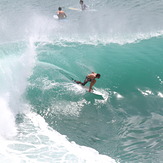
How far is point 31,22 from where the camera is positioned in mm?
25641

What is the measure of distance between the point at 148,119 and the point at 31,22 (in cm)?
1934

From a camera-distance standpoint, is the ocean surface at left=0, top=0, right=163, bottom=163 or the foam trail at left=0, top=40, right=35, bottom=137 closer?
the ocean surface at left=0, top=0, right=163, bottom=163

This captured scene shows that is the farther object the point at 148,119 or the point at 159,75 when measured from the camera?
the point at 159,75

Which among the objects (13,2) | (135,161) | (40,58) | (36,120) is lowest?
(135,161)

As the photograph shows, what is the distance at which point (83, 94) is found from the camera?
518 inches

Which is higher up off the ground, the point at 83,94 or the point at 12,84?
the point at 12,84

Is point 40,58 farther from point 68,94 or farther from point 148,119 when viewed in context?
A: point 148,119

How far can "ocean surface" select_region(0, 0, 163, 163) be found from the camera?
1000 cm

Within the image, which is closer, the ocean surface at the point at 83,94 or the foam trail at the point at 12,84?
the ocean surface at the point at 83,94

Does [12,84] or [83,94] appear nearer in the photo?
[83,94]

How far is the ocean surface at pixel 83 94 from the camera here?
10000 mm

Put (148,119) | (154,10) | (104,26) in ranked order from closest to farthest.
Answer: (148,119), (104,26), (154,10)

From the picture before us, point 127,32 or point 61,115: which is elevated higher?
point 127,32

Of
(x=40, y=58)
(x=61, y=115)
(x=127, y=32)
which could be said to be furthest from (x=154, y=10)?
(x=61, y=115)
